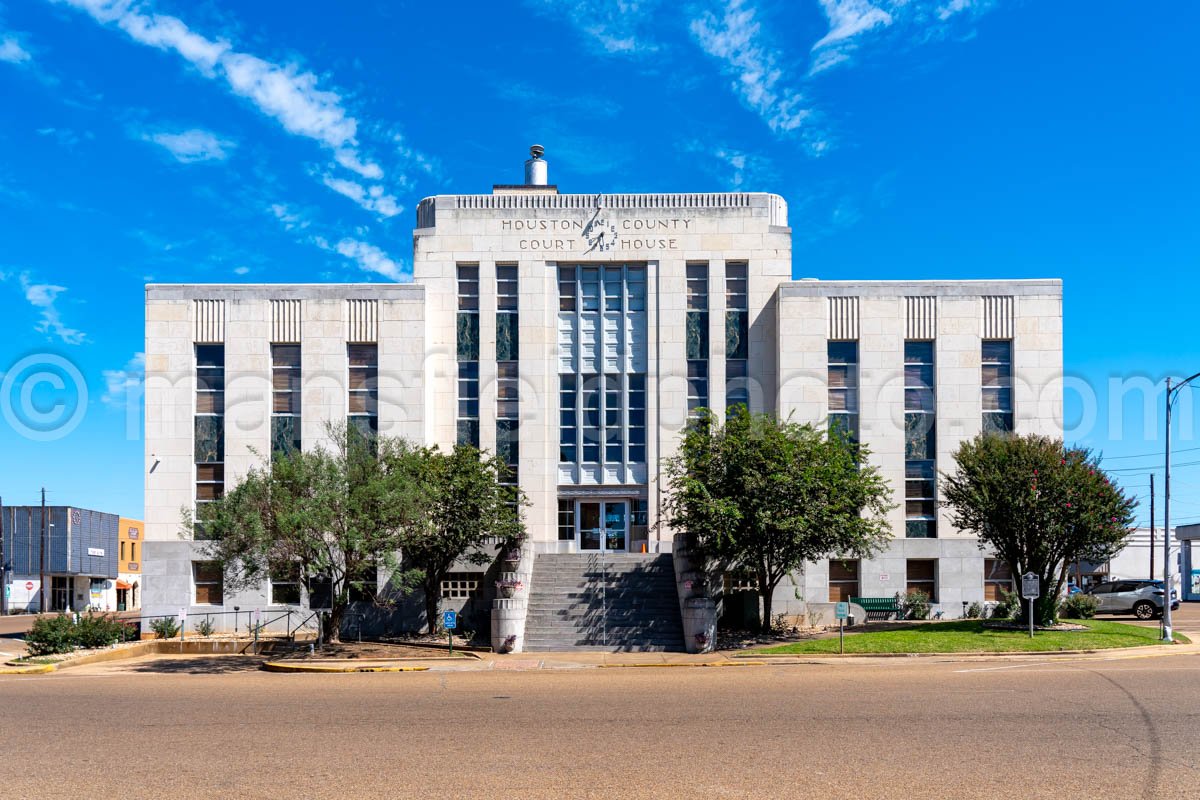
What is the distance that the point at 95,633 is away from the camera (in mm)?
29672

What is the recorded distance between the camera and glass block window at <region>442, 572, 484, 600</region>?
36344 mm

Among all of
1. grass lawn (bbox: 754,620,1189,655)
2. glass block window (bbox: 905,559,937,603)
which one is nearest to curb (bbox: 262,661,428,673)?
grass lawn (bbox: 754,620,1189,655)

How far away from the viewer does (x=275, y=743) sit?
13.0m

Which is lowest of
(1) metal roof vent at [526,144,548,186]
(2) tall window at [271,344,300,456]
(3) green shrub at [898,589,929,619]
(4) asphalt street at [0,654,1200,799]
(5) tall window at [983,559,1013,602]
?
(3) green shrub at [898,589,929,619]

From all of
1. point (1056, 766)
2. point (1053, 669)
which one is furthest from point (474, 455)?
point (1056, 766)

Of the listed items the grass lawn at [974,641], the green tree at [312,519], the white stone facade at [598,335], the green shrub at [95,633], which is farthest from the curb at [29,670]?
the grass lawn at [974,641]

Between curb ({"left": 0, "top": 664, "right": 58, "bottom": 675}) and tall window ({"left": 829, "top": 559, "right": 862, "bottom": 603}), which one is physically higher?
tall window ({"left": 829, "top": 559, "right": 862, "bottom": 603})

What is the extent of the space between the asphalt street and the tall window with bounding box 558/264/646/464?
1830 centimetres

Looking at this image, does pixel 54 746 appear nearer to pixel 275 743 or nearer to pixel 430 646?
pixel 275 743

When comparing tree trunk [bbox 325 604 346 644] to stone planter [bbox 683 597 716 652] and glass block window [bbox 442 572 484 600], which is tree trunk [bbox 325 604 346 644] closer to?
glass block window [bbox 442 572 484 600]

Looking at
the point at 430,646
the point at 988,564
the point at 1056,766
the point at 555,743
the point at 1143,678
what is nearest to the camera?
the point at 1056,766

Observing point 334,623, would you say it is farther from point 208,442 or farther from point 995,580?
point 995,580

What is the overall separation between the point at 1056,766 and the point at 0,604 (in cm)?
7902

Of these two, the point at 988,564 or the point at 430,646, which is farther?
the point at 988,564
